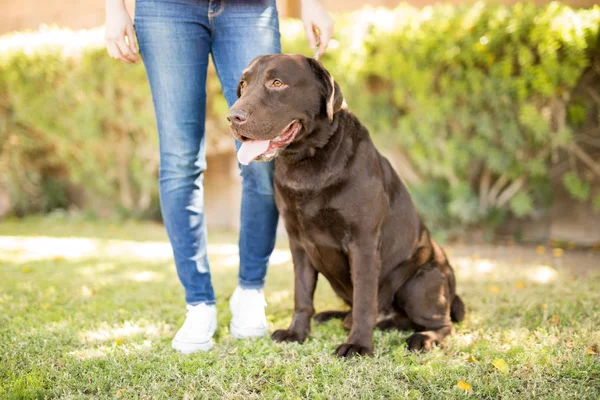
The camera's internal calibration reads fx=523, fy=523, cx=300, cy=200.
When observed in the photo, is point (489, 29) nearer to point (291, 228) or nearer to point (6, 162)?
point (291, 228)

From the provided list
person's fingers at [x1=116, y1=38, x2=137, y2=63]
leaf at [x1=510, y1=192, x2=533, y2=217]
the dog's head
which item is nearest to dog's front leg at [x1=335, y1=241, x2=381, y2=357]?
the dog's head

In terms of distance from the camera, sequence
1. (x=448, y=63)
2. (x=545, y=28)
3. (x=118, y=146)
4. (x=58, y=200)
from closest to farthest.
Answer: (x=545, y=28)
(x=448, y=63)
(x=118, y=146)
(x=58, y=200)

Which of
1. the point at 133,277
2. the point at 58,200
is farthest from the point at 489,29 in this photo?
the point at 58,200

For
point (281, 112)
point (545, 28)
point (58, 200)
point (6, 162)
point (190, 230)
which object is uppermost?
point (545, 28)

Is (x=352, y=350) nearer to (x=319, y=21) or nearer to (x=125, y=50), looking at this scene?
(x=319, y=21)

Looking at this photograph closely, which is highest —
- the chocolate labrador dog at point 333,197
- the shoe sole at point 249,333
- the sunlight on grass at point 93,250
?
the chocolate labrador dog at point 333,197

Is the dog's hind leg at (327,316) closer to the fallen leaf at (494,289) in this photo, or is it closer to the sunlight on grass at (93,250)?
the fallen leaf at (494,289)

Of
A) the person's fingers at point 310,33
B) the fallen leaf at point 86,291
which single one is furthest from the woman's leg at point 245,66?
the fallen leaf at point 86,291

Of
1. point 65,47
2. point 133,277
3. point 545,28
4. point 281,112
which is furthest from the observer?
point 65,47

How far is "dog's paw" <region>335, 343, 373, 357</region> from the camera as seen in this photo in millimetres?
2258

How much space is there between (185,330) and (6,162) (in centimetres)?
617

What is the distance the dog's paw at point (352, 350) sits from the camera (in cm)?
226

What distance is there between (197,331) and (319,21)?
1.59m

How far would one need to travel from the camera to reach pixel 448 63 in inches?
198
